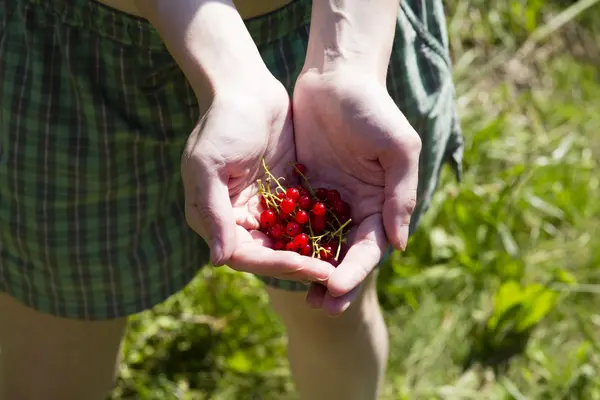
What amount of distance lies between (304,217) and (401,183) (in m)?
0.17

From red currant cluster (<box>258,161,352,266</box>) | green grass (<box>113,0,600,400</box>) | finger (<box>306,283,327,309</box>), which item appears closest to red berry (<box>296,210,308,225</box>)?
red currant cluster (<box>258,161,352,266</box>)

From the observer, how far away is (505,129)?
93.7 inches

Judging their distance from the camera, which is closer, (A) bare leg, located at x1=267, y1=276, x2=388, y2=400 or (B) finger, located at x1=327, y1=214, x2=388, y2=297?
(B) finger, located at x1=327, y1=214, x2=388, y2=297

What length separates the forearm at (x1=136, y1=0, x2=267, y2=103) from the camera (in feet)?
3.11

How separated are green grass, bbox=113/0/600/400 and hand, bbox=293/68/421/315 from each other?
0.92 metres

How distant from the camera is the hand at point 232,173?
0.92 m

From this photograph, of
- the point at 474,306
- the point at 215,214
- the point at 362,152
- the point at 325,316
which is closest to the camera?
the point at 215,214

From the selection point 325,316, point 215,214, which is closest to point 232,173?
point 215,214

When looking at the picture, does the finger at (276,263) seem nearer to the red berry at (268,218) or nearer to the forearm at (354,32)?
the red berry at (268,218)

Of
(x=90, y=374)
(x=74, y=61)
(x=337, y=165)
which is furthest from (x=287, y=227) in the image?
(x=90, y=374)

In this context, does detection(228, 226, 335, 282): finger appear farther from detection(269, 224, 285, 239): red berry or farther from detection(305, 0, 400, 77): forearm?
detection(305, 0, 400, 77): forearm

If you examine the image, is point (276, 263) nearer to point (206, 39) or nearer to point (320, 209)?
point (320, 209)

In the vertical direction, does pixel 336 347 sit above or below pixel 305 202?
below

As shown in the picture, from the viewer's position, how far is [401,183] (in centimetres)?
98
